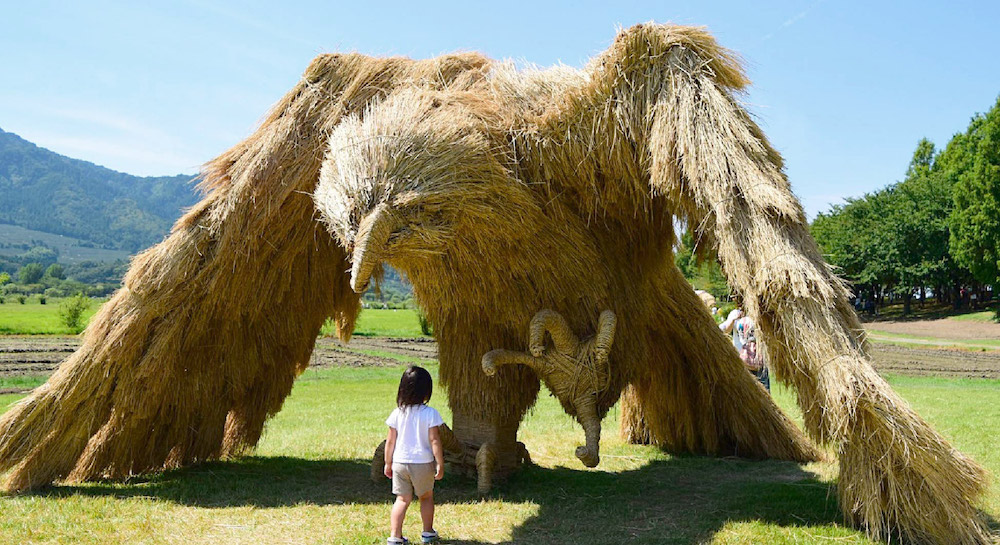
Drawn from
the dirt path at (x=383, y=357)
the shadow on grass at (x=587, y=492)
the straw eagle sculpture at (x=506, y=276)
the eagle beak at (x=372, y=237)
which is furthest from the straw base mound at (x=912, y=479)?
the dirt path at (x=383, y=357)

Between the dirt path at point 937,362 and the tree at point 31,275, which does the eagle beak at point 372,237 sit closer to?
the dirt path at point 937,362

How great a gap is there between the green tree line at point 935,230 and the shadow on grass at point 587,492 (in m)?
23.6

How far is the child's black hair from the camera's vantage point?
4027 millimetres

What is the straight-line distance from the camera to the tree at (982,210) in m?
26.8

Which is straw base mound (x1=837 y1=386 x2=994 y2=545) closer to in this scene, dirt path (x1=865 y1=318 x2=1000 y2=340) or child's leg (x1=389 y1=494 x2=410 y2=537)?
child's leg (x1=389 y1=494 x2=410 y2=537)

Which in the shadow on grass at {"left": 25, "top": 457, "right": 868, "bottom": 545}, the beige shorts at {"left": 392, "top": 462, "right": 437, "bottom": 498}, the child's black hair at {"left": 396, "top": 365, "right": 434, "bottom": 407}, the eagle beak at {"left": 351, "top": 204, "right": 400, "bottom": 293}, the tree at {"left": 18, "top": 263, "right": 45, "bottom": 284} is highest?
the tree at {"left": 18, "top": 263, "right": 45, "bottom": 284}

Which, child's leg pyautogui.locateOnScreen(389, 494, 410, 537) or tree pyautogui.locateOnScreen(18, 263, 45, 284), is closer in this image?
child's leg pyautogui.locateOnScreen(389, 494, 410, 537)

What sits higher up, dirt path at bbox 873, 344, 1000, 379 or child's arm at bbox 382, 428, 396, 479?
child's arm at bbox 382, 428, 396, 479

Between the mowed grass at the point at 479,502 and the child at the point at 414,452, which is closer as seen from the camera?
the child at the point at 414,452

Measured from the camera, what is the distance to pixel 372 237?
13.5 ft

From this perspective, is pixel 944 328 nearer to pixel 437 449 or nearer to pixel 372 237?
pixel 437 449

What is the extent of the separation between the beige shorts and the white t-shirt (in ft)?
0.09

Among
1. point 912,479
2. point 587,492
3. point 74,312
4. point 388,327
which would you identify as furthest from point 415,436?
point 388,327

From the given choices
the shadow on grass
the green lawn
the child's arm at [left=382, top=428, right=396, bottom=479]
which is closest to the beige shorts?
the child's arm at [left=382, top=428, right=396, bottom=479]
